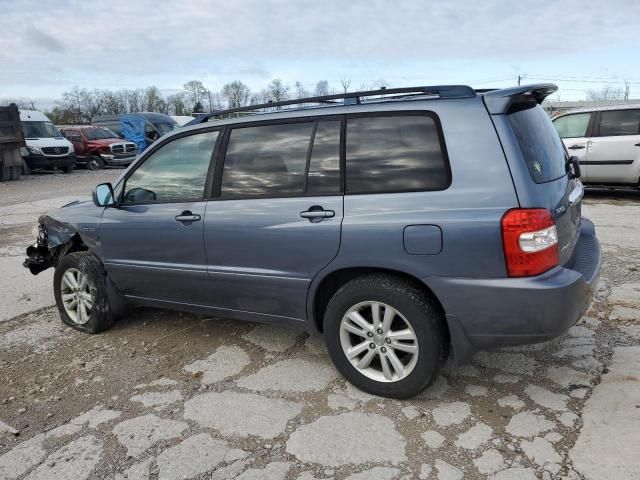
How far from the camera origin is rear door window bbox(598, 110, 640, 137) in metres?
9.79

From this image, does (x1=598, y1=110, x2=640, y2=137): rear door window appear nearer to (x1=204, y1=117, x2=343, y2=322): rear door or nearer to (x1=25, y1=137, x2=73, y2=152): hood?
(x1=204, y1=117, x2=343, y2=322): rear door

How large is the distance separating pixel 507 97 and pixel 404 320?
1340mm

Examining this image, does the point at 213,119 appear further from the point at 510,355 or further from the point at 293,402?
the point at 510,355

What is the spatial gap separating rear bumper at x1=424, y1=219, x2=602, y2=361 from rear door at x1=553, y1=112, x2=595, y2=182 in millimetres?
8303

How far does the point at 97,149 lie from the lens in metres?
22.2

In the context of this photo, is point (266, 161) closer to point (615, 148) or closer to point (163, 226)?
point (163, 226)

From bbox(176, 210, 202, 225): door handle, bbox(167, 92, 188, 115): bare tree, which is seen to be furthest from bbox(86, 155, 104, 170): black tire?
bbox(167, 92, 188, 115): bare tree

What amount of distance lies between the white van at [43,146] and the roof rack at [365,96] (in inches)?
700

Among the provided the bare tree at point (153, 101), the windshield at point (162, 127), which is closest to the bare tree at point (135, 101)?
the bare tree at point (153, 101)

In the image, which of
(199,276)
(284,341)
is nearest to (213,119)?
(199,276)

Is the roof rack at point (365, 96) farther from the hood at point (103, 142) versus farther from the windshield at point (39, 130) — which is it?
the hood at point (103, 142)

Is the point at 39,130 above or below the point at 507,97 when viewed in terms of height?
above

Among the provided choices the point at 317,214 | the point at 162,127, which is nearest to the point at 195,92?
→ the point at 162,127

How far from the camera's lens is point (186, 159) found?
3.92m
